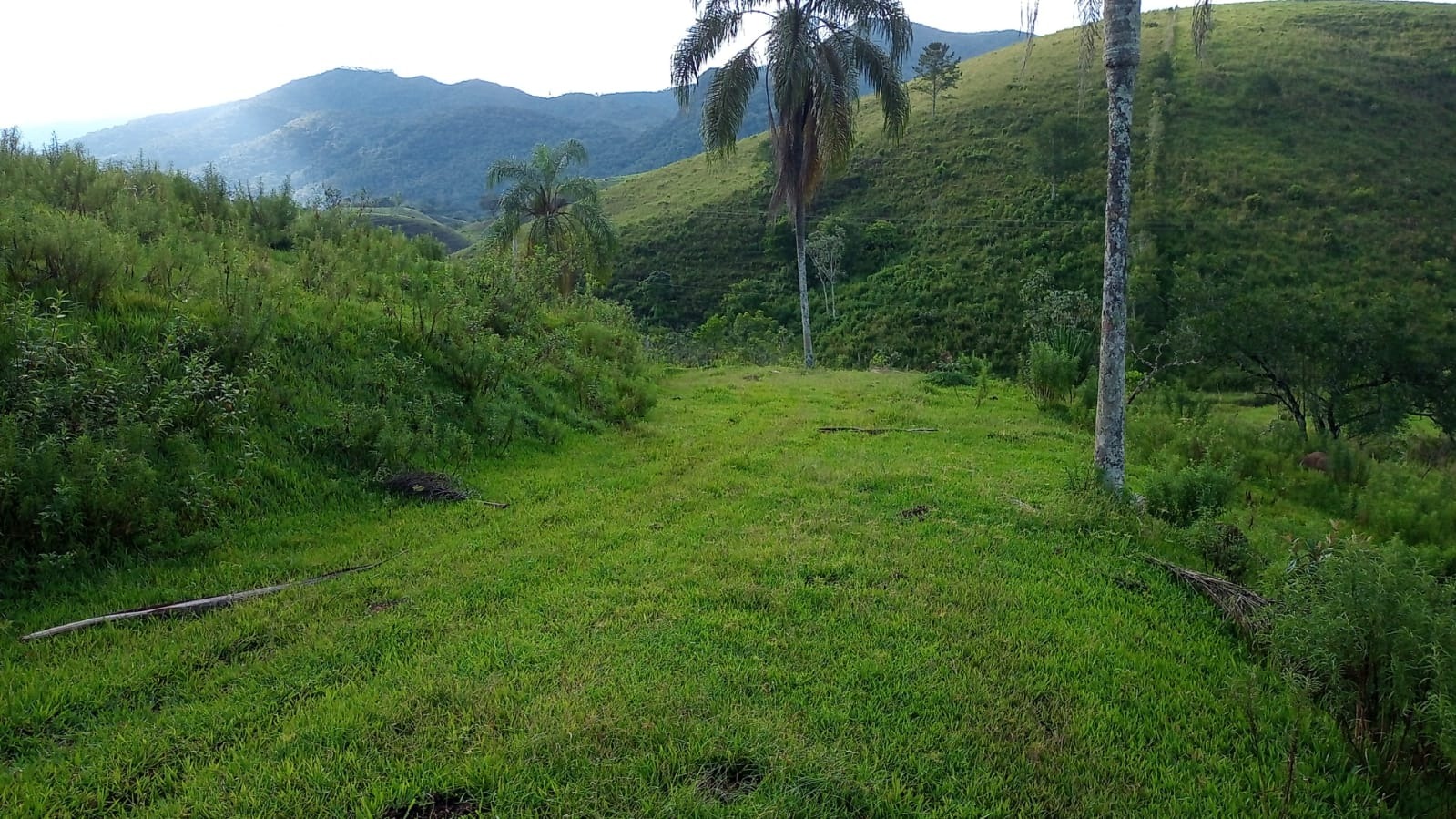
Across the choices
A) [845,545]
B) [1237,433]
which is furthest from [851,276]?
[845,545]

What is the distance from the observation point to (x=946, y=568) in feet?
15.7

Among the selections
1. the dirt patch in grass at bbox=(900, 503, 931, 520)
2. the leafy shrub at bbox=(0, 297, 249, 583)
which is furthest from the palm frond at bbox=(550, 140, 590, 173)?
the dirt patch in grass at bbox=(900, 503, 931, 520)

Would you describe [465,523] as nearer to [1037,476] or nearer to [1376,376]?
[1037,476]

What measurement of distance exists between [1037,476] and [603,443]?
4793 millimetres

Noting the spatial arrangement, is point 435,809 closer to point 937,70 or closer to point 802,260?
point 802,260

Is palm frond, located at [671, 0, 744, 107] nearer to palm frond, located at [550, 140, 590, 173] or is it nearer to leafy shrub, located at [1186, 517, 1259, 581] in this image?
palm frond, located at [550, 140, 590, 173]

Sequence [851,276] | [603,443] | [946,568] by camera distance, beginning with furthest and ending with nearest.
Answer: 1. [851,276]
2. [603,443]
3. [946,568]

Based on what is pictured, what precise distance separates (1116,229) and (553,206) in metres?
20.4

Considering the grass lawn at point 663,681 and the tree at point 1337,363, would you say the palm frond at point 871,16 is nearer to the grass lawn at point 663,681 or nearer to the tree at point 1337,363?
the tree at point 1337,363

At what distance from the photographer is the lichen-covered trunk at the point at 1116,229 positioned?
18.9ft

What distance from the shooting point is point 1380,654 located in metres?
3.09

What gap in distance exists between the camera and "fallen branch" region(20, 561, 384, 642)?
363 centimetres

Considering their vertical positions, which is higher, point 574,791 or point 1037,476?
point 574,791

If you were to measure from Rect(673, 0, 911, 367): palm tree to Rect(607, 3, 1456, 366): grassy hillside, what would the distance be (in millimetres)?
12134
